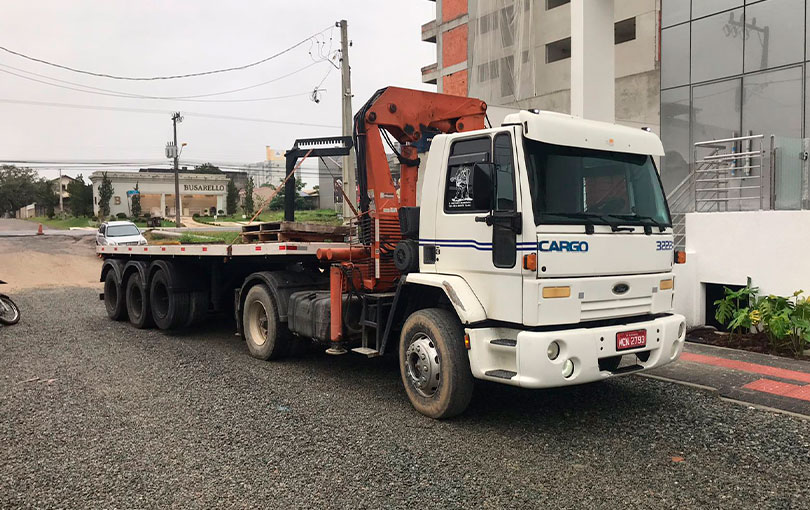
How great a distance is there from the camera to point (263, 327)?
859 cm

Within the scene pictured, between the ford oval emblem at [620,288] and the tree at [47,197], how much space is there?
257 ft

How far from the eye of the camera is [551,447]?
203 inches

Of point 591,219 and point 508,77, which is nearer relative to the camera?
point 591,219

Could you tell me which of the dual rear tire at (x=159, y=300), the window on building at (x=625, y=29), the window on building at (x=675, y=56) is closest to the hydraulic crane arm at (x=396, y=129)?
the dual rear tire at (x=159, y=300)

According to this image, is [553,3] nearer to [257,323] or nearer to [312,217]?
[312,217]

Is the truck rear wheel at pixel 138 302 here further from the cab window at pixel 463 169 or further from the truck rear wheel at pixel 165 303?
the cab window at pixel 463 169

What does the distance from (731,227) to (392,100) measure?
18.6 feet

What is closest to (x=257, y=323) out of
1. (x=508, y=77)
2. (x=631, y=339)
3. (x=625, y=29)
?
(x=631, y=339)

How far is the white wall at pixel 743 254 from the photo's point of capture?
9.01 meters

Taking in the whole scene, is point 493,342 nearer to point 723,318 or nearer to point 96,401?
point 96,401

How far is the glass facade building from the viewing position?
46.8ft

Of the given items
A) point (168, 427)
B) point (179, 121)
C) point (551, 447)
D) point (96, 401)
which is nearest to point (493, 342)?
point (551, 447)

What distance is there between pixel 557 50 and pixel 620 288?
2773cm

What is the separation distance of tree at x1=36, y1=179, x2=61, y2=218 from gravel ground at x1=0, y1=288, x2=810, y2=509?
7514 centimetres
